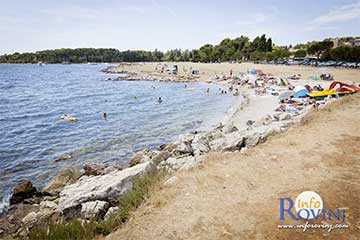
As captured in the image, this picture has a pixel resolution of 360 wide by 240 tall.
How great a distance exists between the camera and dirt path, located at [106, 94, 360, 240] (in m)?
4.00

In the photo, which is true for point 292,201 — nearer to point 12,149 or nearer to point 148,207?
point 148,207

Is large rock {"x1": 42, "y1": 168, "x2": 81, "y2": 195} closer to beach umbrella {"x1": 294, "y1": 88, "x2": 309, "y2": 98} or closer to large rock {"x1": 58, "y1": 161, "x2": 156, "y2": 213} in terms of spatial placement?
large rock {"x1": 58, "y1": 161, "x2": 156, "y2": 213}

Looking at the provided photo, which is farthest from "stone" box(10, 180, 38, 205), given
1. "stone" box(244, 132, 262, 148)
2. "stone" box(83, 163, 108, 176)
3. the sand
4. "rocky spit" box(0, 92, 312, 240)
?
the sand

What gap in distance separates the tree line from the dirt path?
6237 centimetres

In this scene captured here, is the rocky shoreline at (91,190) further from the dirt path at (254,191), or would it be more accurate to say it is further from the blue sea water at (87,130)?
the blue sea water at (87,130)

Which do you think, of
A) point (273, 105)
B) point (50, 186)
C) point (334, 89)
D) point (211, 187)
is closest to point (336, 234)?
point (211, 187)

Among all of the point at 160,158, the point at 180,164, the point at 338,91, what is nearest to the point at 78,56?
the point at 338,91

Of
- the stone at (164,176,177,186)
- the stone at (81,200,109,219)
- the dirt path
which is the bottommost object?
the stone at (81,200,109,219)

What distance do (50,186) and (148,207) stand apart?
21.2 feet

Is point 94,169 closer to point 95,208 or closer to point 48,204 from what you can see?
point 48,204

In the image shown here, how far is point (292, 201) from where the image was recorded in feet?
15.5

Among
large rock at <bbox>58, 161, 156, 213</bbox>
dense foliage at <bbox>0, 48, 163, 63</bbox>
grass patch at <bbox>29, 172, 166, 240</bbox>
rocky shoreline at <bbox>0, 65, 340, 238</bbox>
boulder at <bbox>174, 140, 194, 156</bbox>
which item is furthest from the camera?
dense foliage at <bbox>0, 48, 163, 63</bbox>

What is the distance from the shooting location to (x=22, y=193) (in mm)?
8578

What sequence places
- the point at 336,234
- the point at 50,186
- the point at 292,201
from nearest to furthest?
1. the point at 336,234
2. the point at 292,201
3. the point at 50,186
